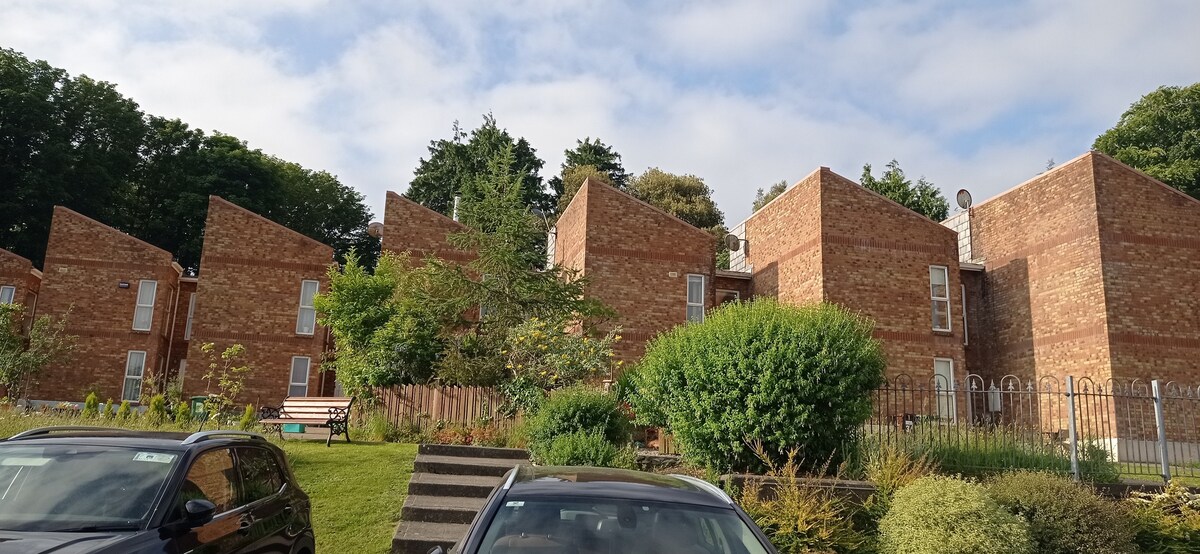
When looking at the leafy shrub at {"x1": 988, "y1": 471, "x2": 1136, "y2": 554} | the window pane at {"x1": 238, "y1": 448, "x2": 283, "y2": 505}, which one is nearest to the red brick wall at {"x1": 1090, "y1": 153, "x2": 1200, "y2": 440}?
the leafy shrub at {"x1": 988, "y1": 471, "x2": 1136, "y2": 554}

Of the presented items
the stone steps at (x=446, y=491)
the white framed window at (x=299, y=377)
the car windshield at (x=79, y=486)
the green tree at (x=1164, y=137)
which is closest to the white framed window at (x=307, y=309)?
the white framed window at (x=299, y=377)

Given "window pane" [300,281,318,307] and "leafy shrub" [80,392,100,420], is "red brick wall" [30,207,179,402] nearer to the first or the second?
"window pane" [300,281,318,307]

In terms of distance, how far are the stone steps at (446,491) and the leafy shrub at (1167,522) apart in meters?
7.55

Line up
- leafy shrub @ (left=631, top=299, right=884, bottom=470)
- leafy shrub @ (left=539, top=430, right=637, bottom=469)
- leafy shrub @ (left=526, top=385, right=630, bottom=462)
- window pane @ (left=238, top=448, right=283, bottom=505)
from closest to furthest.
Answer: window pane @ (left=238, top=448, right=283, bottom=505)
leafy shrub @ (left=631, top=299, right=884, bottom=470)
leafy shrub @ (left=539, top=430, right=637, bottom=469)
leafy shrub @ (left=526, top=385, right=630, bottom=462)

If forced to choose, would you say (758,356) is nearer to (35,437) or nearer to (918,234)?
(35,437)

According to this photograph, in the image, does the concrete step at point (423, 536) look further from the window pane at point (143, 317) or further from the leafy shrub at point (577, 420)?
the window pane at point (143, 317)

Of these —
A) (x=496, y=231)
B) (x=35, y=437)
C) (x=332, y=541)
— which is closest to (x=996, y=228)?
(x=496, y=231)

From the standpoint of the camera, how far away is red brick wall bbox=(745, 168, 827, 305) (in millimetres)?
22969

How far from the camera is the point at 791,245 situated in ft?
80.4

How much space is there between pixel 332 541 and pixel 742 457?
487 centimetres

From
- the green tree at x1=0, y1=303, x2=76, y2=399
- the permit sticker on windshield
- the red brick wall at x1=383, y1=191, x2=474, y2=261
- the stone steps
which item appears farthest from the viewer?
the red brick wall at x1=383, y1=191, x2=474, y2=261

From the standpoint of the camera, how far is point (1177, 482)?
10320mm

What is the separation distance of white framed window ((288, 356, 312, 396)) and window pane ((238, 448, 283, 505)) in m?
22.5

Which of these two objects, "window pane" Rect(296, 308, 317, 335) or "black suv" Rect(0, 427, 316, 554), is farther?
"window pane" Rect(296, 308, 317, 335)
